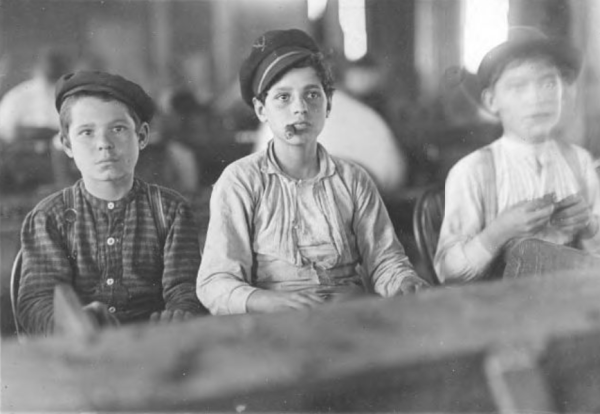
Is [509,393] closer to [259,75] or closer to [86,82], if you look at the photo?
[259,75]

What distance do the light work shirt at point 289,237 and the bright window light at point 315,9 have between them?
0.90ft

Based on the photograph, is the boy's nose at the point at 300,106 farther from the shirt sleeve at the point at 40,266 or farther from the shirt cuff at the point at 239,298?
the shirt sleeve at the point at 40,266

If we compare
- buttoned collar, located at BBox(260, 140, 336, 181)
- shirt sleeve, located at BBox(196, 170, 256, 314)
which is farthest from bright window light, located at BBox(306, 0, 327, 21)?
shirt sleeve, located at BBox(196, 170, 256, 314)

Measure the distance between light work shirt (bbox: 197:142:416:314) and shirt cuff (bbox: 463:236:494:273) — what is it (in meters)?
0.17

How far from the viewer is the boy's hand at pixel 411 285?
1.42 metres

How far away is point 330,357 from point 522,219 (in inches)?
28.2

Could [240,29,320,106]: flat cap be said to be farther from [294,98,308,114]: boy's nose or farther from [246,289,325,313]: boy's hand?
[246,289,325,313]: boy's hand

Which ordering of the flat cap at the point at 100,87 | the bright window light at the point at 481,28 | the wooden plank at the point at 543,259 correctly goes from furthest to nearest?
the bright window light at the point at 481,28 < the wooden plank at the point at 543,259 < the flat cap at the point at 100,87

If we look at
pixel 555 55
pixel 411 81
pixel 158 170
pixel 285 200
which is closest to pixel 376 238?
pixel 285 200

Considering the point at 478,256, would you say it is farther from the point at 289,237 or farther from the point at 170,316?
the point at 170,316

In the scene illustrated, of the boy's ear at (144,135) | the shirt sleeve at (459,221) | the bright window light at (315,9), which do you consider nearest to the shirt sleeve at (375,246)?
the shirt sleeve at (459,221)

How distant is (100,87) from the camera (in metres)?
1.31

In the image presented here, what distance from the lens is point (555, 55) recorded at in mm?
1592

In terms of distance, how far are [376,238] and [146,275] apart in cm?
48
